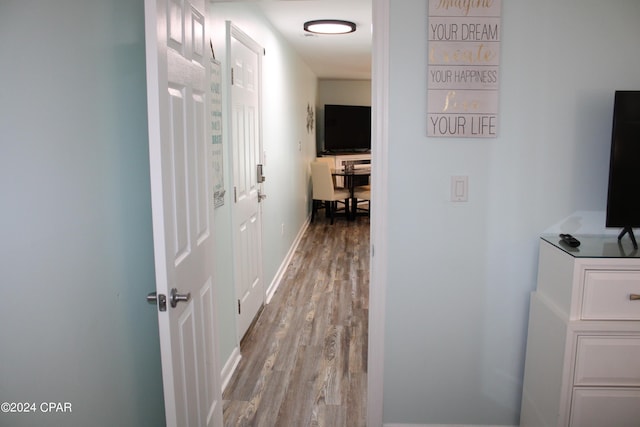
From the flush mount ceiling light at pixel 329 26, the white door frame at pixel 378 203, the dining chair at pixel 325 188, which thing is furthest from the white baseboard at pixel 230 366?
the dining chair at pixel 325 188

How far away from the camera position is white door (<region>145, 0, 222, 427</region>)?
1.39 metres

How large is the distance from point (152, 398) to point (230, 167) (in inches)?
56.3

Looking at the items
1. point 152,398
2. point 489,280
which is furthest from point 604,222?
point 152,398

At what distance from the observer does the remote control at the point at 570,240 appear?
188cm

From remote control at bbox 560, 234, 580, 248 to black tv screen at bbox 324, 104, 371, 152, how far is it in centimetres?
705

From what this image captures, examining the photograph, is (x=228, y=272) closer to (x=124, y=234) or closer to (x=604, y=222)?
(x=124, y=234)

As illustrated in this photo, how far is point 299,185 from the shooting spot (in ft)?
21.2

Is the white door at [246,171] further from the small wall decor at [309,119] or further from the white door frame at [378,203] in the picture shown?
the small wall decor at [309,119]

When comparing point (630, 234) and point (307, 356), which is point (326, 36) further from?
point (630, 234)

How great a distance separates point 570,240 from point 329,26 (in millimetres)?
3112

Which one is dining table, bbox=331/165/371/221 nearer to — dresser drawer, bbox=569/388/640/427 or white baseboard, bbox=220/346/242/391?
white baseboard, bbox=220/346/242/391

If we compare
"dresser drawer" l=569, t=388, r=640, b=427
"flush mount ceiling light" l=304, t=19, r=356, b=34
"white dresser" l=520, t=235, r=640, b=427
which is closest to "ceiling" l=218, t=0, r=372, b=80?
"flush mount ceiling light" l=304, t=19, r=356, b=34

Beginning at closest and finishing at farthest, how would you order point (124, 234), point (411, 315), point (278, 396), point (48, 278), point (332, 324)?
point (48, 278)
point (124, 234)
point (411, 315)
point (278, 396)
point (332, 324)

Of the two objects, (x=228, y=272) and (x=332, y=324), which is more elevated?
(x=228, y=272)
